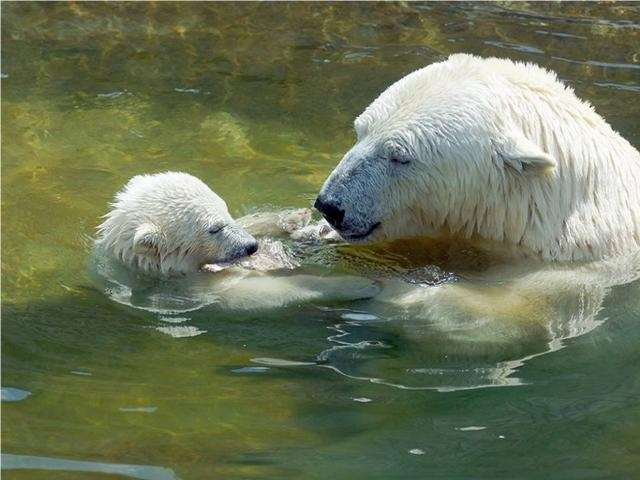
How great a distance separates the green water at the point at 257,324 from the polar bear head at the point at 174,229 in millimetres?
257

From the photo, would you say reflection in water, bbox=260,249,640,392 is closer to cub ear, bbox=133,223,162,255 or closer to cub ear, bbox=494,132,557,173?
cub ear, bbox=494,132,557,173

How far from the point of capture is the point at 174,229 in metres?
5.12

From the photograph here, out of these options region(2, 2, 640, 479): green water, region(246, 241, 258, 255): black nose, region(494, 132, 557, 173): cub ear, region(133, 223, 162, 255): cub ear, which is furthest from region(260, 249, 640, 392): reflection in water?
region(133, 223, 162, 255): cub ear

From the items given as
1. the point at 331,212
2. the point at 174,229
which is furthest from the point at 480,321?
the point at 174,229

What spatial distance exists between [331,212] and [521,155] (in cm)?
80

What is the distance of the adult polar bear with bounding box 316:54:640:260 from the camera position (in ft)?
15.2

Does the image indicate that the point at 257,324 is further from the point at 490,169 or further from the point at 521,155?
the point at 521,155

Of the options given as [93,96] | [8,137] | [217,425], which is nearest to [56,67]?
[93,96]

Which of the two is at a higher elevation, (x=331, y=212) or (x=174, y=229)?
(x=331, y=212)

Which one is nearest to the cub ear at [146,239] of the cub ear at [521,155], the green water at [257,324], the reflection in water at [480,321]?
the green water at [257,324]

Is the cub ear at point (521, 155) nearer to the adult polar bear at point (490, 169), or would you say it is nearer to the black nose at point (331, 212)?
the adult polar bear at point (490, 169)

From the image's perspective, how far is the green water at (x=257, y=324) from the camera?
350 cm

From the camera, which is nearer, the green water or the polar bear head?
the green water

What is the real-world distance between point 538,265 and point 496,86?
0.75 meters
